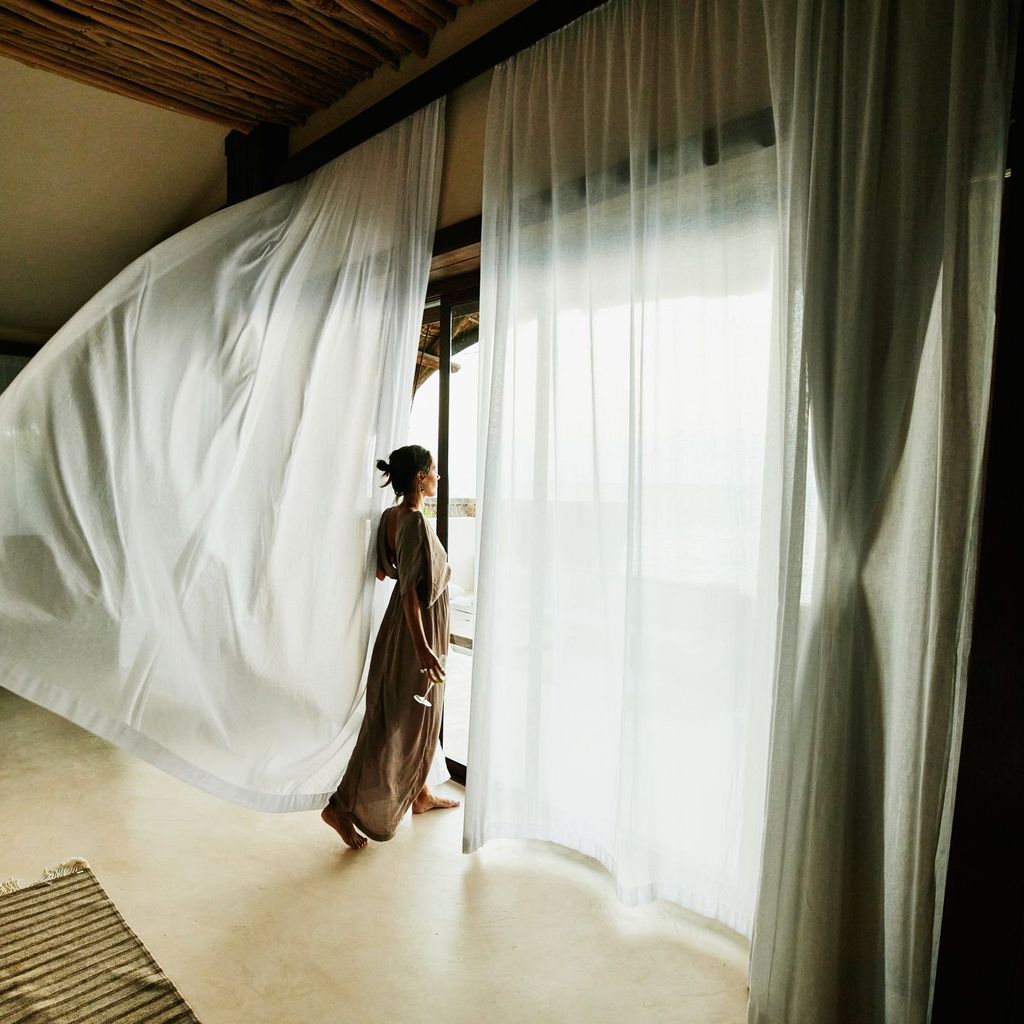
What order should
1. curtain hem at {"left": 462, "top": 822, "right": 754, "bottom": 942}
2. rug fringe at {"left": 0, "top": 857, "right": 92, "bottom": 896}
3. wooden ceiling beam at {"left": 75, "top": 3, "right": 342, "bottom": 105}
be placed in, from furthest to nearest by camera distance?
wooden ceiling beam at {"left": 75, "top": 3, "right": 342, "bottom": 105} → rug fringe at {"left": 0, "top": 857, "right": 92, "bottom": 896} → curtain hem at {"left": 462, "top": 822, "right": 754, "bottom": 942}

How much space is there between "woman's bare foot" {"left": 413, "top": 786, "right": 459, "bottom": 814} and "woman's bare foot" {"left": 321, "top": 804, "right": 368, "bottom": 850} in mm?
277

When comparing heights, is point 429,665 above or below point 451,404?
below

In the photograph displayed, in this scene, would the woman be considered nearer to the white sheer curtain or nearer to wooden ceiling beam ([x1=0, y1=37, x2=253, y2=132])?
the white sheer curtain

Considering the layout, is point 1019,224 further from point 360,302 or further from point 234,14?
point 234,14

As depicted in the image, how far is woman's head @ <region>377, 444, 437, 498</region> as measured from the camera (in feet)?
7.98

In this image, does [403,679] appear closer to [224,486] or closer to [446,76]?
[224,486]

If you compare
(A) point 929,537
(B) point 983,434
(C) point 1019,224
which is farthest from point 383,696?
(C) point 1019,224

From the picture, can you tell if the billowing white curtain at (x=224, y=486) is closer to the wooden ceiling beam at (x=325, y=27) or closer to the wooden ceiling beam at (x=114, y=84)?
the wooden ceiling beam at (x=325, y=27)

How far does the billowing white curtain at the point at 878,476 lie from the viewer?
1.28 meters

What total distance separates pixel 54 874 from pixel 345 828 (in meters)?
0.86

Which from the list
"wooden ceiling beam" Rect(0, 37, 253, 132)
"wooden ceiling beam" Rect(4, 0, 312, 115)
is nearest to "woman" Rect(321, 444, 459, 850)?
"wooden ceiling beam" Rect(4, 0, 312, 115)

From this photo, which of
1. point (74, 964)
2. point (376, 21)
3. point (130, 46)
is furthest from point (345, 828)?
point (130, 46)

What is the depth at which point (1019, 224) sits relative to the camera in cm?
121

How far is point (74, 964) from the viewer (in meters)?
1.79
